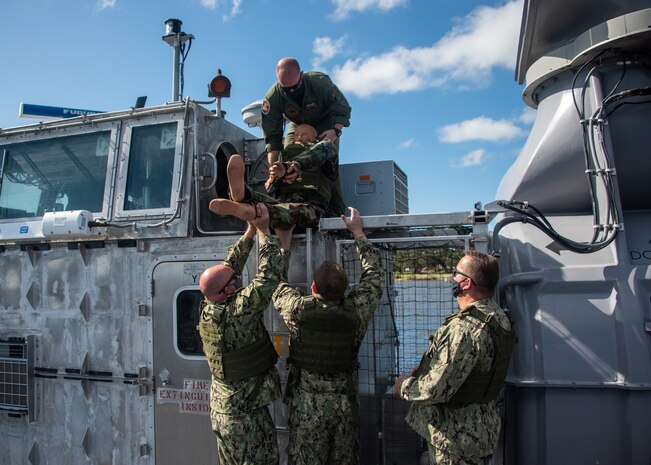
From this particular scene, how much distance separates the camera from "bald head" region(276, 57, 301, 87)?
156 inches

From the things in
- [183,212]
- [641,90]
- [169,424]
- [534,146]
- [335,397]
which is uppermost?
[641,90]

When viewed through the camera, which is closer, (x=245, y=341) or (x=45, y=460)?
(x=245, y=341)

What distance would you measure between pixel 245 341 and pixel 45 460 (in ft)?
8.33

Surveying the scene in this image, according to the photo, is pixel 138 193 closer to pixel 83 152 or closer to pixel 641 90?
pixel 83 152

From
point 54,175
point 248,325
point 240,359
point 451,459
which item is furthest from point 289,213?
point 54,175

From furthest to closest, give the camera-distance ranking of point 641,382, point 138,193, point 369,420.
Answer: point 138,193 → point 369,420 → point 641,382

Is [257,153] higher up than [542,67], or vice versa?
[542,67]

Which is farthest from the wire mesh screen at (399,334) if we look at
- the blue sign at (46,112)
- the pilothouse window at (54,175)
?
the blue sign at (46,112)

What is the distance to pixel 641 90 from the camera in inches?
120

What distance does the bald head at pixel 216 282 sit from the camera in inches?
121

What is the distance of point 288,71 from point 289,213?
1.32 metres

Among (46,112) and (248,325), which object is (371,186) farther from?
(46,112)

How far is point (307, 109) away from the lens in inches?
166

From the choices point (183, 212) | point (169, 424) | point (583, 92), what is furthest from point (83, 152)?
point (583, 92)
